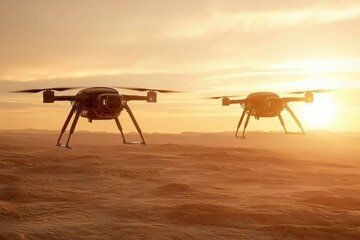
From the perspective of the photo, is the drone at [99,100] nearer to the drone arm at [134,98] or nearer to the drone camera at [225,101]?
the drone arm at [134,98]

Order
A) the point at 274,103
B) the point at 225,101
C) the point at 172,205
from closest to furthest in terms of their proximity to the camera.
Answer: the point at 172,205 → the point at 274,103 → the point at 225,101

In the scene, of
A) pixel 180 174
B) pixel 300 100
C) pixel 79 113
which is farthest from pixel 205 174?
pixel 79 113

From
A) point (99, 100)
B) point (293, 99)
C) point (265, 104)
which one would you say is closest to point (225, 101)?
point (265, 104)

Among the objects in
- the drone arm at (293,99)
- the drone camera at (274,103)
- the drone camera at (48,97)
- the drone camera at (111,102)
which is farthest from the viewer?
the drone camera at (274,103)

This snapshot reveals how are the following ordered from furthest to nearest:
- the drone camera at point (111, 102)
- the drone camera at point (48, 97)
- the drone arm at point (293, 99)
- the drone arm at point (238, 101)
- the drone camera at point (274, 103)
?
the drone arm at point (238, 101), the drone camera at point (274, 103), the drone arm at point (293, 99), the drone camera at point (111, 102), the drone camera at point (48, 97)

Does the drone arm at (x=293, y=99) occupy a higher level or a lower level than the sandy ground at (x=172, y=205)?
higher

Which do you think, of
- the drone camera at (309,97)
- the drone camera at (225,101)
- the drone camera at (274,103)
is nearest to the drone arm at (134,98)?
the drone camera at (225,101)

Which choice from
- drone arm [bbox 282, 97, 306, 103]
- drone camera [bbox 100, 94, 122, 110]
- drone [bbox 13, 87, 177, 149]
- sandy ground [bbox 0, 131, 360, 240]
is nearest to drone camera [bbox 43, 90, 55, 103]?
drone [bbox 13, 87, 177, 149]

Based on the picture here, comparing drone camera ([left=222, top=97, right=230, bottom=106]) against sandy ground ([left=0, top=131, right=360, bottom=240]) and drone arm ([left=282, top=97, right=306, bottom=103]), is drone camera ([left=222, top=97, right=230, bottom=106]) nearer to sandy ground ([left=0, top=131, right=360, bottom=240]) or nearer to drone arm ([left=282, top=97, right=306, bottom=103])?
drone arm ([left=282, top=97, right=306, bottom=103])

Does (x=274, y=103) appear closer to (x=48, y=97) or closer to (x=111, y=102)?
(x=111, y=102)

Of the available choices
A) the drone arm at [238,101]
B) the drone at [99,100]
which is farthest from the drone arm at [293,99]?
the drone at [99,100]

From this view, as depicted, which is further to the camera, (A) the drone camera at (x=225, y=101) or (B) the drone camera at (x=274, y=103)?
(A) the drone camera at (x=225, y=101)

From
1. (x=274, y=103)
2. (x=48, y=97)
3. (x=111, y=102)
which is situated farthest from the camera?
(x=274, y=103)
